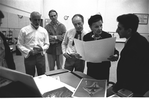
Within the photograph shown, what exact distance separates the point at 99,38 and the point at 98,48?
40cm

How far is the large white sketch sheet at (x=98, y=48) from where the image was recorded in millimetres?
1214

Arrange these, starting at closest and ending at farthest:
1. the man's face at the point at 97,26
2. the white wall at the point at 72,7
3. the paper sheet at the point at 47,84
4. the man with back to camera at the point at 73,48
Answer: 1. the paper sheet at the point at 47,84
2. the man's face at the point at 97,26
3. the man with back to camera at the point at 73,48
4. the white wall at the point at 72,7

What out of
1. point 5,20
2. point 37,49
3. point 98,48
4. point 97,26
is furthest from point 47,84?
point 5,20

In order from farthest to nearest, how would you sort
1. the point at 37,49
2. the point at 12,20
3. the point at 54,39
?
the point at 12,20, the point at 54,39, the point at 37,49

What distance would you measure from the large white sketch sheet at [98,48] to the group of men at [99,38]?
0.08 meters

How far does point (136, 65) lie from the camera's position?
1.03 m

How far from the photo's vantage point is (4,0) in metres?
3.46

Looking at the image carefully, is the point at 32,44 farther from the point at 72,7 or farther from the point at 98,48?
the point at 72,7

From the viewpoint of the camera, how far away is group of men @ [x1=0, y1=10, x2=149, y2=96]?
41.0 inches

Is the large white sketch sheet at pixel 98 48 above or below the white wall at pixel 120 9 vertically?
below

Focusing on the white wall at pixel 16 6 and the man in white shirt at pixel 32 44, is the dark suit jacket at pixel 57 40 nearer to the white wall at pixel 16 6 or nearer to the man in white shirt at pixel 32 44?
the man in white shirt at pixel 32 44

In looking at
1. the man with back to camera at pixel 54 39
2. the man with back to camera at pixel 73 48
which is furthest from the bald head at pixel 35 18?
the man with back to camera at pixel 54 39

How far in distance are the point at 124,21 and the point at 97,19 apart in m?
0.40

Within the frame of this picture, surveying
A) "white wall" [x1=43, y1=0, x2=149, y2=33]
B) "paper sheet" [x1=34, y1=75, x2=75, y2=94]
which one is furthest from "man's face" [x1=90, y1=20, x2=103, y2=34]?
"white wall" [x1=43, y1=0, x2=149, y2=33]
